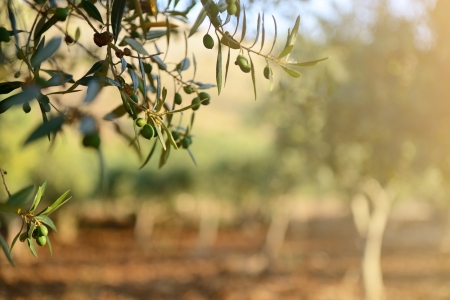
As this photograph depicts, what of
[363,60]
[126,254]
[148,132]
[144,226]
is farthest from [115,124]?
[144,226]

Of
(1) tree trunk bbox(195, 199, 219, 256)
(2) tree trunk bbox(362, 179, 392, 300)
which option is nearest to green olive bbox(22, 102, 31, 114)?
(2) tree trunk bbox(362, 179, 392, 300)

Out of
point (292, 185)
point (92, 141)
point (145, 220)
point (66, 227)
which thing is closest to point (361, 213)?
point (292, 185)

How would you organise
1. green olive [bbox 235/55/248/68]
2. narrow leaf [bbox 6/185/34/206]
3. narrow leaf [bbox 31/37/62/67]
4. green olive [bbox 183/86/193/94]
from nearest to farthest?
narrow leaf [bbox 6/185/34/206]
narrow leaf [bbox 31/37/62/67]
green olive [bbox 235/55/248/68]
green olive [bbox 183/86/193/94]

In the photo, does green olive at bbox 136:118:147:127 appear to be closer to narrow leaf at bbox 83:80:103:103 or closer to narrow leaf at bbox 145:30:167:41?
narrow leaf at bbox 83:80:103:103

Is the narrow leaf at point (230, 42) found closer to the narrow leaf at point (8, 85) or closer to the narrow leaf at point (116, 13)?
the narrow leaf at point (116, 13)

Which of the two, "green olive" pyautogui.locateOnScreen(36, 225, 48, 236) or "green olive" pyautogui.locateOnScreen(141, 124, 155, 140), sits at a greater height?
"green olive" pyautogui.locateOnScreen(141, 124, 155, 140)

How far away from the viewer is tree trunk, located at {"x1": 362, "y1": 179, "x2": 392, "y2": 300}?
6.94m

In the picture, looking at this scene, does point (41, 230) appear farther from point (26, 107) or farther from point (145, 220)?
point (145, 220)

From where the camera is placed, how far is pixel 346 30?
20.2 feet

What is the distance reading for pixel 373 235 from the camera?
7230 millimetres

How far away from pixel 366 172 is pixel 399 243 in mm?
12305

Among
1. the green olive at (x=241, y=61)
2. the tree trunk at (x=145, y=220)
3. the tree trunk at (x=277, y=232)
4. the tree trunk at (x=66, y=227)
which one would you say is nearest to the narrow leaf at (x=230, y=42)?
the green olive at (x=241, y=61)

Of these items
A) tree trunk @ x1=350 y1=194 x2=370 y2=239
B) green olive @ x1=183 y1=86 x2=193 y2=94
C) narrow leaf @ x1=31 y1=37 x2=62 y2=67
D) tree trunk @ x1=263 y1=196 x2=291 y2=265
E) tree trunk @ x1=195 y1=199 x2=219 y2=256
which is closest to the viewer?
narrow leaf @ x1=31 y1=37 x2=62 y2=67

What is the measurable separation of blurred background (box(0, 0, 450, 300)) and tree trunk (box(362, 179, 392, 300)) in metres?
0.03
